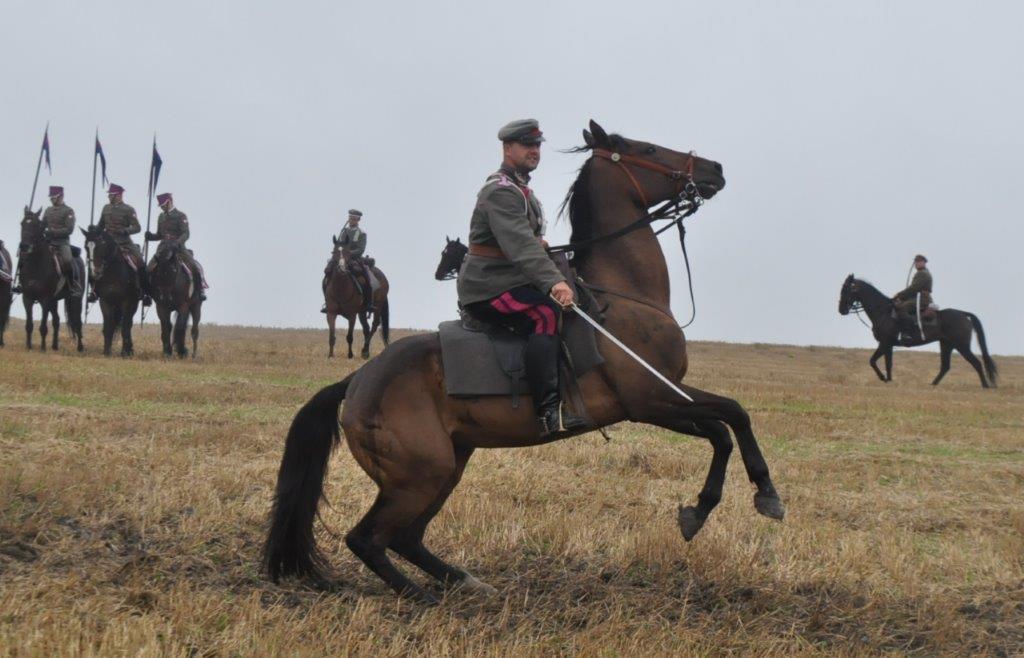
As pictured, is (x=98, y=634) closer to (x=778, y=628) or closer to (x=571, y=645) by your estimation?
(x=571, y=645)

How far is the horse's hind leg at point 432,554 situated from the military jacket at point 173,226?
18625 mm

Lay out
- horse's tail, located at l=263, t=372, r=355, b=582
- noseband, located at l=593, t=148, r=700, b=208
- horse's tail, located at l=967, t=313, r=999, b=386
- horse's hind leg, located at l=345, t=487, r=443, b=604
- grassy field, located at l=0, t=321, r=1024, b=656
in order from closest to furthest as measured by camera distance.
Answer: grassy field, located at l=0, t=321, r=1024, b=656 < horse's hind leg, located at l=345, t=487, r=443, b=604 < horse's tail, located at l=263, t=372, r=355, b=582 < noseband, located at l=593, t=148, r=700, b=208 < horse's tail, located at l=967, t=313, r=999, b=386

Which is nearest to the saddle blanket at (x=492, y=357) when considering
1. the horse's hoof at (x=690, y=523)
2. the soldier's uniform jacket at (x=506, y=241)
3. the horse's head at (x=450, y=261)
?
the soldier's uniform jacket at (x=506, y=241)

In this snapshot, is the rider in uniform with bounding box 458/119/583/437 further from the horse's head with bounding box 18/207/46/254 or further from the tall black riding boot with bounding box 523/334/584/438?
the horse's head with bounding box 18/207/46/254

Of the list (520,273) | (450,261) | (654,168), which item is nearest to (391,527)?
(520,273)

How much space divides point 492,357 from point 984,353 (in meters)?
24.8

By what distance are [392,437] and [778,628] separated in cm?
223

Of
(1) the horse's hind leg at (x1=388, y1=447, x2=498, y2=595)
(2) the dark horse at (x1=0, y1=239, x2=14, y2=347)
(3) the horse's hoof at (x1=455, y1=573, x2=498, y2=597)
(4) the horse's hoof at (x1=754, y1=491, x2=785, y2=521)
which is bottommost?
(3) the horse's hoof at (x1=455, y1=573, x2=498, y2=597)

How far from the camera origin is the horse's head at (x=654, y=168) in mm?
6648

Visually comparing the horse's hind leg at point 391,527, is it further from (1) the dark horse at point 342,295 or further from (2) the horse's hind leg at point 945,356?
(2) the horse's hind leg at point 945,356

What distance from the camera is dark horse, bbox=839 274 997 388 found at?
1129 inches

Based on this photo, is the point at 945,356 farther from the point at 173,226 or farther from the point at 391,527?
the point at 391,527

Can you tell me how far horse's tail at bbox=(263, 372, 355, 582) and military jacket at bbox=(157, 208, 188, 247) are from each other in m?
18.3

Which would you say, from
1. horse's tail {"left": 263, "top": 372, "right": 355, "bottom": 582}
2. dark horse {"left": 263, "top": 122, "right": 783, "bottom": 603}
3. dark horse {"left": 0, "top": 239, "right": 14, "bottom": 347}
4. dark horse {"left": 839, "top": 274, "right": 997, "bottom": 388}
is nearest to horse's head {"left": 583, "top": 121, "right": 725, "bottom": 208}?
dark horse {"left": 263, "top": 122, "right": 783, "bottom": 603}
